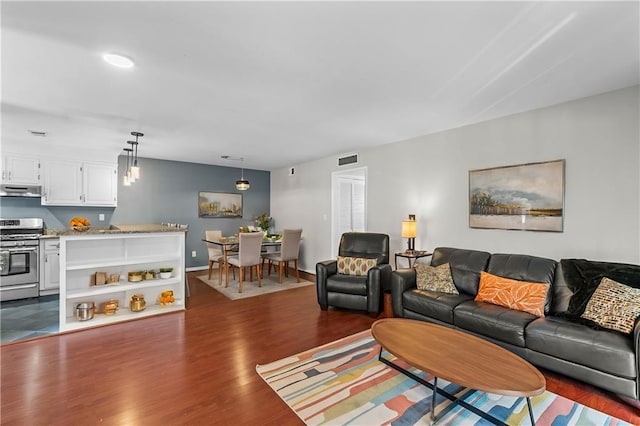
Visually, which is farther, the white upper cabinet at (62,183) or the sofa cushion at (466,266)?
the white upper cabinet at (62,183)

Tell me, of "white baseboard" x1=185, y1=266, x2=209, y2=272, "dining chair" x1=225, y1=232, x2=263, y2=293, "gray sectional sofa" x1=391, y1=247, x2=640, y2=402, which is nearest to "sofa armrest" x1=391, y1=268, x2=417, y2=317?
"gray sectional sofa" x1=391, y1=247, x2=640, y2=402

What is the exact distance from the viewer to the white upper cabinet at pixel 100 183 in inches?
215

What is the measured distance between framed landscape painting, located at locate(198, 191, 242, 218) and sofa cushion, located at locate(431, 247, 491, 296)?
17.1 ft

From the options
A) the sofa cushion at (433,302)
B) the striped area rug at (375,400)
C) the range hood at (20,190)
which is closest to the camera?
the striped area rug at (375,400)

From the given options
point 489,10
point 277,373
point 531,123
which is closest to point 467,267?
point 531,123

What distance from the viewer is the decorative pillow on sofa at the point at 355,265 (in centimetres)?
412

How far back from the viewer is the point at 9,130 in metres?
4.03

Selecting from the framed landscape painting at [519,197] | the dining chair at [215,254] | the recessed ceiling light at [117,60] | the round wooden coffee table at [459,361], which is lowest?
the round wooden coffee table at [459,361]

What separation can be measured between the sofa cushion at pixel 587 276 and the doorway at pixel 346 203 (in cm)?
349

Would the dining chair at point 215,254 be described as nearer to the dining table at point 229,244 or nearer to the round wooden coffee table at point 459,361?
the dining table at point 229,244

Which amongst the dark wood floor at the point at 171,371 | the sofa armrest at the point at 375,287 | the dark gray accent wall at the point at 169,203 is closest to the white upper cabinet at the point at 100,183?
the dark gray accent wall at the point at 169,203

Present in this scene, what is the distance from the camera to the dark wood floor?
2002 millimetres

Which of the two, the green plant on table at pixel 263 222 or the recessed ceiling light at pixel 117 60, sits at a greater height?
the recessed ceiling light at pixel 117 60

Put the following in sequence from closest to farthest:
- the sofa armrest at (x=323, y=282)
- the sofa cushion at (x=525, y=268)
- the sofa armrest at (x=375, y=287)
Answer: the sofa cushion at (x=525, y=268) < the sofa armrest at (x=375, y=287) < the sofa armrest at (x=323, y=282)
